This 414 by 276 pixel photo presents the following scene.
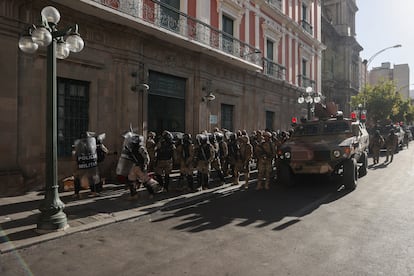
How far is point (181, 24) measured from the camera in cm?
1266

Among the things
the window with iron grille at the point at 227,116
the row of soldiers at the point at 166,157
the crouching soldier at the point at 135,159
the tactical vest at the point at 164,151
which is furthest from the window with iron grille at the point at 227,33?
the crouching soldier at the point at 135,159

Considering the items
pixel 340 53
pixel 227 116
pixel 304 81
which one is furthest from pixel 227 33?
pixel 340 53

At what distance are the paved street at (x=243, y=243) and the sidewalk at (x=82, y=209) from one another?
18 cm

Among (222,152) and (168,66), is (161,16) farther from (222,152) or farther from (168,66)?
(222,152)

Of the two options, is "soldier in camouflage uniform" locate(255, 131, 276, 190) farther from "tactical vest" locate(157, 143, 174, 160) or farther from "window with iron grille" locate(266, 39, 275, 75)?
"window with iron grille" locate(266, 39, 275, 75)

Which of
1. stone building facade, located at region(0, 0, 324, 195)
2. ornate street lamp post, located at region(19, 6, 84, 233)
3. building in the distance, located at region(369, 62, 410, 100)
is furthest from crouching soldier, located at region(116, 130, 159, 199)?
building in the distance, located at region(369, 62, 410, 100)

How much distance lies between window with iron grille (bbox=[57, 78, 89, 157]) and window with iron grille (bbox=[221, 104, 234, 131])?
7.67 metres

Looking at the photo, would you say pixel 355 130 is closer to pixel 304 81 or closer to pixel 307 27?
pixel 304 81

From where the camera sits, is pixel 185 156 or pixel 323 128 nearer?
pixel 185 156

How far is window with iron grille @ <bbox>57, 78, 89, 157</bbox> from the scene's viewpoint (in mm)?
9070

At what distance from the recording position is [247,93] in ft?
56.7

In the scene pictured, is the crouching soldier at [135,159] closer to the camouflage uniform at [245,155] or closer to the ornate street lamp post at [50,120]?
the ornate street lamp post at [50,120]

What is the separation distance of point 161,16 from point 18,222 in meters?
8.92

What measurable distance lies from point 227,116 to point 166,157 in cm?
846
